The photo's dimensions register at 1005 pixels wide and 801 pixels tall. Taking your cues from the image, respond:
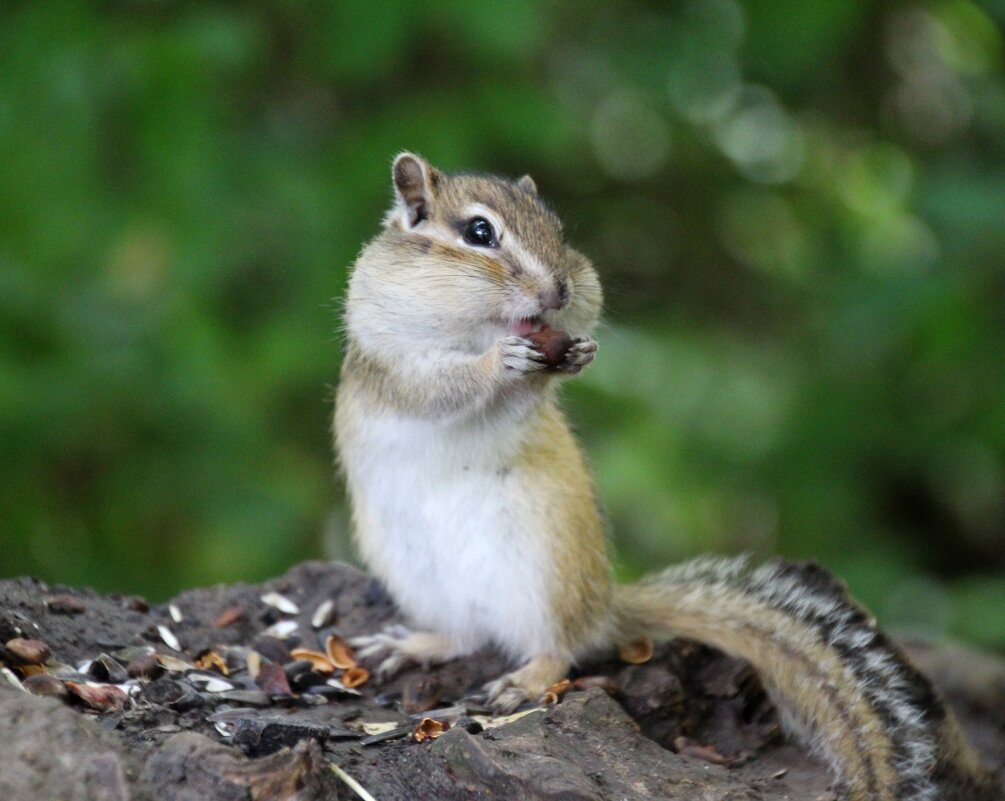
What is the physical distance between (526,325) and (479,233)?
0.25m

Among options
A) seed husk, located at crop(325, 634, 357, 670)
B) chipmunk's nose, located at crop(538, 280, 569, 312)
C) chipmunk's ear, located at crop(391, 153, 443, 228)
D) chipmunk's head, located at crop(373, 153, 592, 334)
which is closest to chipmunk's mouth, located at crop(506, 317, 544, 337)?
chipmunk's head, located at crop(373, 153, 592, 334)

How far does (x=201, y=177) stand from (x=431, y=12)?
103 centimetres

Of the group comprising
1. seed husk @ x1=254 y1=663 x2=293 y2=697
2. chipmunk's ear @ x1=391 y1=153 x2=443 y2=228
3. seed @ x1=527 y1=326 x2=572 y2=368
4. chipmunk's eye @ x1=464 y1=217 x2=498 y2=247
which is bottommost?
seed husk @ x1=254 y1=663 x2=293 y2=697

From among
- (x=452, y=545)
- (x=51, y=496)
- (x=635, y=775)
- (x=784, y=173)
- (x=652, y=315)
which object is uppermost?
(x=784, y=173)

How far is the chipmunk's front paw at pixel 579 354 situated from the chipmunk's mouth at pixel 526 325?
145 millimetres

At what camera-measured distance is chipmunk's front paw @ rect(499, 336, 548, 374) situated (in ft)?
10.1

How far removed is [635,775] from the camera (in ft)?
8.32

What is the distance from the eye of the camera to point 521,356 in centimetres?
308

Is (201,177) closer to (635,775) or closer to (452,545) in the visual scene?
(452,545)

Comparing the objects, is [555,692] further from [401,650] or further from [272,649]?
[272,649]

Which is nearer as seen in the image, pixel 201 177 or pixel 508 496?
pixel 508 496

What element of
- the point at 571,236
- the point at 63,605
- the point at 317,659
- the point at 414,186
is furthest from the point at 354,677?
the point at 571,236

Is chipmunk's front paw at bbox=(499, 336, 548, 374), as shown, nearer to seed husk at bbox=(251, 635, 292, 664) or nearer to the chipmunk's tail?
the chipmunk's tail

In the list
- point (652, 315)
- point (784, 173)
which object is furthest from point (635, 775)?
point (784, 173)
